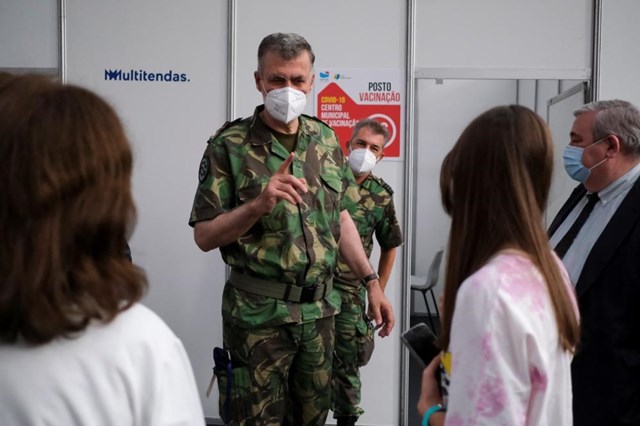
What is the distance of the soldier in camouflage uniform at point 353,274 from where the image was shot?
296 cm

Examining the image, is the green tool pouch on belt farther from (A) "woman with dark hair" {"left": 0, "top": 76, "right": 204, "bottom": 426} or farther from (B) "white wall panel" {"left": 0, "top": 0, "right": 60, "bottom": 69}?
(B) "white wall panel" {"left": 0, "top": 0, "right": 60, "bottom": 69}

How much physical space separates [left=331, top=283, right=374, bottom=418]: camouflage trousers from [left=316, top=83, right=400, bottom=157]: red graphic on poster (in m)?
0.98

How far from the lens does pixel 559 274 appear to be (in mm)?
1104

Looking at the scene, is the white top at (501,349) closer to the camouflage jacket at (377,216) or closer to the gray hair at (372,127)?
the camouflage jacket at (377,216)

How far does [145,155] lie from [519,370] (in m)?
2.96

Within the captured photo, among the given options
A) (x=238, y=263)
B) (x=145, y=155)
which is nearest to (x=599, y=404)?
(x=238, y=263)

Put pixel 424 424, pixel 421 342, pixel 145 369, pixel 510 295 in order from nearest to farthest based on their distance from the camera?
pixel 145 369 → pixel 510 295 → pixel 424 424 → pixel 421 342

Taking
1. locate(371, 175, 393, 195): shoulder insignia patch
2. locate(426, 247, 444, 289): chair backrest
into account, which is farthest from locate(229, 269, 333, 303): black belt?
locate(426, 247, 444, 289): chair backrest

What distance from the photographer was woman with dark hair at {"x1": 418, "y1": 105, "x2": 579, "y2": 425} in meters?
0.99

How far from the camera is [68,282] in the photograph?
766mm

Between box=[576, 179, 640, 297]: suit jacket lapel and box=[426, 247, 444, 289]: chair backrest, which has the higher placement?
box=[576, 179, 640, 297]: suit jacket lapel

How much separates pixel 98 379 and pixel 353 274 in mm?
2143

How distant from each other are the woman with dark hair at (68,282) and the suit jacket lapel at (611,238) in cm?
144

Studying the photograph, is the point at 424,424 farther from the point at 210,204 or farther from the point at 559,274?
the point at 210,204
